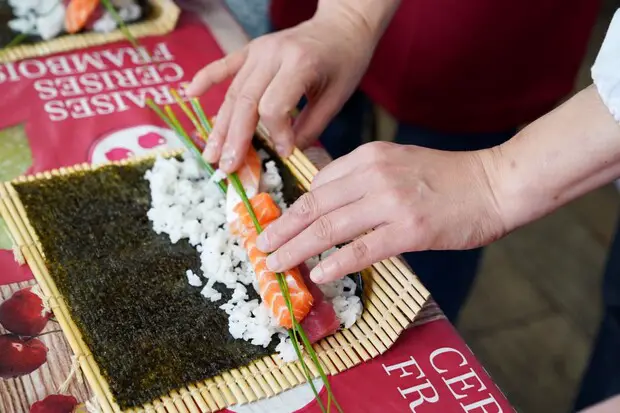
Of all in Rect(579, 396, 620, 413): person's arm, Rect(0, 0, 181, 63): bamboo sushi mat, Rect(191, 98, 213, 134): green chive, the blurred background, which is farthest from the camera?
the blurred background

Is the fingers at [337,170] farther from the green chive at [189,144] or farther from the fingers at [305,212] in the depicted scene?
the green chive at [189,144]

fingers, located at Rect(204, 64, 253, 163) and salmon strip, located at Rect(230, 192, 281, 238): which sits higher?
fingers, located at Rect(204, 64, 253, 163)

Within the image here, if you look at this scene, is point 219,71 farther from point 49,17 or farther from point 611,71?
point 611,71

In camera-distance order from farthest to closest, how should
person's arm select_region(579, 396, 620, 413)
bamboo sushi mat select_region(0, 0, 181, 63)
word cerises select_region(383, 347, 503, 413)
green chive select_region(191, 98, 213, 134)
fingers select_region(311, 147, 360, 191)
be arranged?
bamboo sushi mat select_region(0, 0, 181, 63)
green chive select_region(191, 98, 213, 134)
fingers select_region(311, 147, 360, 191)
word cerises select_region(383, 347, 503, 413)
person's arm select_region(579, 396, 620, 413)

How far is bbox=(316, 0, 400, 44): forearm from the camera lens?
141cm

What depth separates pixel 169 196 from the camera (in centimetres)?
123

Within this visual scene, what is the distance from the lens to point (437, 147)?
5.60ft

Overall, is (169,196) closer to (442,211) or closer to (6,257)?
(6,257)

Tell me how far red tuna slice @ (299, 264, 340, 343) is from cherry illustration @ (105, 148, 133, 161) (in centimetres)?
49

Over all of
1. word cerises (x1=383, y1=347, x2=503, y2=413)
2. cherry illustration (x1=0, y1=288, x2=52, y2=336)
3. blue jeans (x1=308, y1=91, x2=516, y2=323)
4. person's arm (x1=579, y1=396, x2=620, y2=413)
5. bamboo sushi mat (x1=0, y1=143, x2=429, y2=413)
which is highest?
cherry illustration (x1=0, y1=288, x2=52, y2=336)

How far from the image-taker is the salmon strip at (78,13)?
1.59m

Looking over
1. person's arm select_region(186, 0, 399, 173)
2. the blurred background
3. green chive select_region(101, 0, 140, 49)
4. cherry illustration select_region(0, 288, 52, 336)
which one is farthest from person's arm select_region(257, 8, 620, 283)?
the blurred background

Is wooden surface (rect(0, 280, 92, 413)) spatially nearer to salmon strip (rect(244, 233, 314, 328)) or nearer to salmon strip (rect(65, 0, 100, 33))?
Result: salmon strip (rect(244, 233, 314, 328))

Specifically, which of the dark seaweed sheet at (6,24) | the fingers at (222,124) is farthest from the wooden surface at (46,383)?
the dark seaweed sheet at (6,24)
